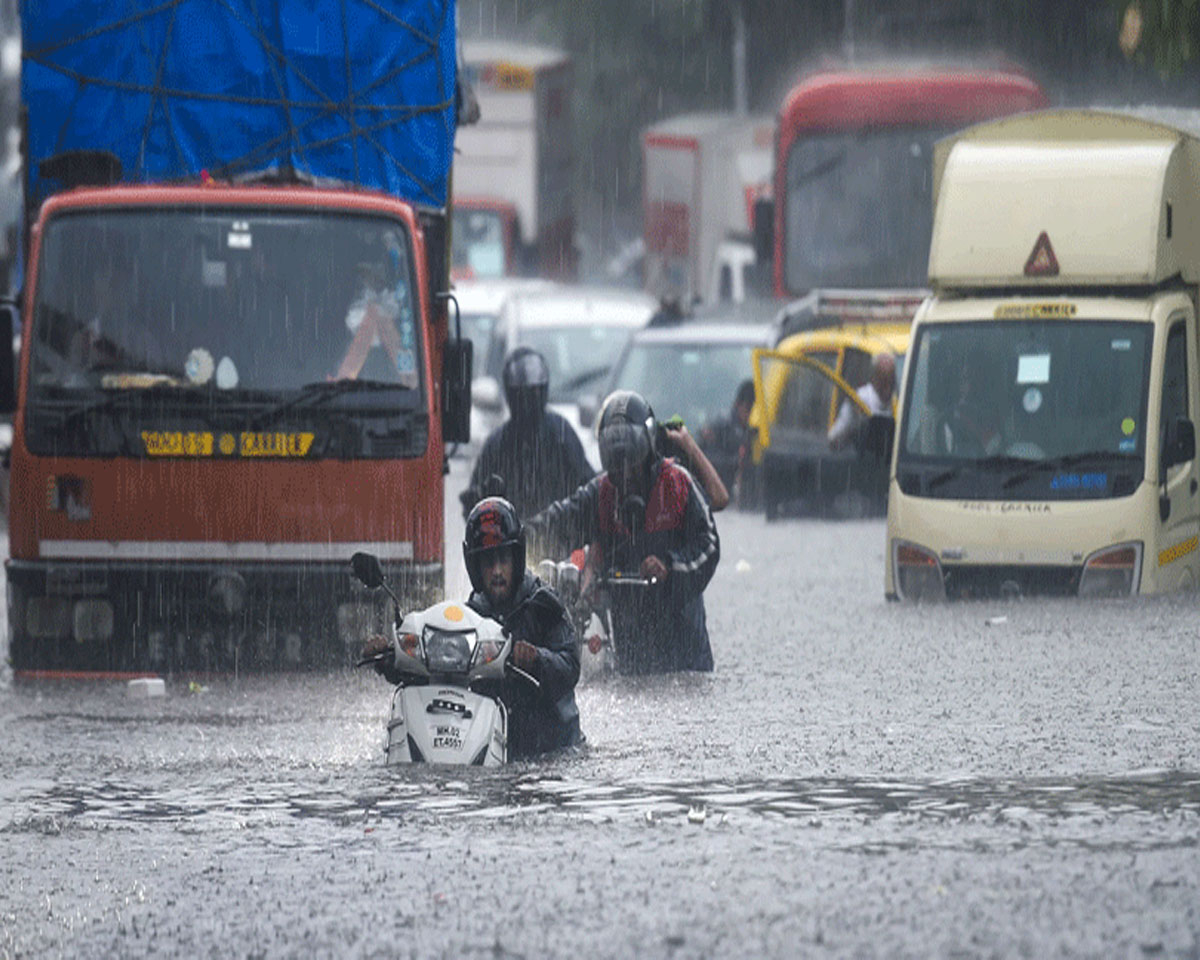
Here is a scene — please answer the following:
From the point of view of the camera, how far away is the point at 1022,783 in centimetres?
1004

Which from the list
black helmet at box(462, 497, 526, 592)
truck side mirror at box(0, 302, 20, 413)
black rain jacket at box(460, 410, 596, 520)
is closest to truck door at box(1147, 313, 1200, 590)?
black rain jacket at box(460, 410, 596, 520)

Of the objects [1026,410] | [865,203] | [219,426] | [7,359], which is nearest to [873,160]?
[865,203]

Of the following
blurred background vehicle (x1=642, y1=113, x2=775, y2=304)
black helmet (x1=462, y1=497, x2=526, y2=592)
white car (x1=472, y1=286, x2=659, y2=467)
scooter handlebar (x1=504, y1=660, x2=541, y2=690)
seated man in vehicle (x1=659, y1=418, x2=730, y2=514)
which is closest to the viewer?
scooter handlebar (x1=504, y1=660, x2=541, y2=690)

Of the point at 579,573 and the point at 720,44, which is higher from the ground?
the point at 720,44

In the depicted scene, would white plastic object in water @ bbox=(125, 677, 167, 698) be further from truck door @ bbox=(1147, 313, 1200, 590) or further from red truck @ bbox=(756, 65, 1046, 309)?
red truck @ bbox=(756, 65, 1046, 309)

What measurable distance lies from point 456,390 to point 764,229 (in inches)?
655

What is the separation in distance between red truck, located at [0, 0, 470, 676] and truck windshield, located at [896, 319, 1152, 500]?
4.08 m

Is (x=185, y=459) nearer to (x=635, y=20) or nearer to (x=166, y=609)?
(x=166, y=609)

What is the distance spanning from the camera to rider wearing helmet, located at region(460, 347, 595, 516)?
15039mm

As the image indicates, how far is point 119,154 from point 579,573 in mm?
3598

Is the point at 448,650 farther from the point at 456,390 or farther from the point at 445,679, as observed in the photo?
the point at 456,390

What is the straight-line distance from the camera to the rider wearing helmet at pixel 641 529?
1361 cm

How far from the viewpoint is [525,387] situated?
15023 mm

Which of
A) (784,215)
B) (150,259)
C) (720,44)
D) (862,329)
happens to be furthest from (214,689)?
(720,44)
